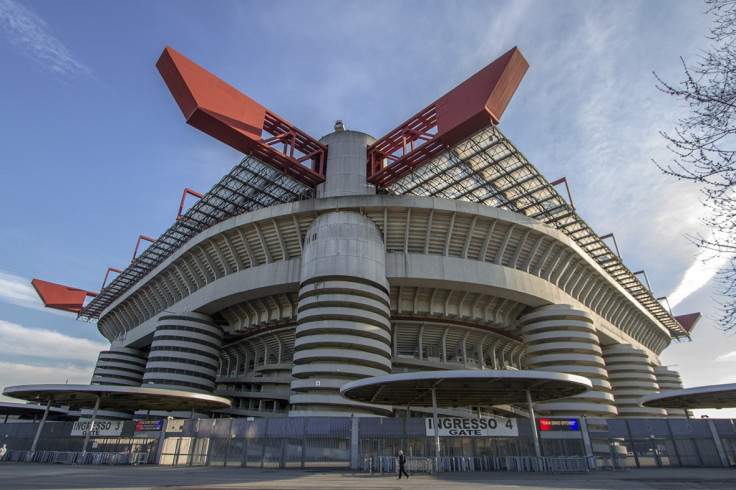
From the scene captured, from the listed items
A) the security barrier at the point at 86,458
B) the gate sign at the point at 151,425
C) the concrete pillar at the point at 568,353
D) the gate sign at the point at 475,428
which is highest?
the concrete pillar at the point at 568,353

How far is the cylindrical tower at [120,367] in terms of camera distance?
58062 mm

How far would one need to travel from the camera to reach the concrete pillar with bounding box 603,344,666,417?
51531mm

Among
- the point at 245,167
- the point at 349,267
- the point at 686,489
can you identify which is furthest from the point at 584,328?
the point at 245,167

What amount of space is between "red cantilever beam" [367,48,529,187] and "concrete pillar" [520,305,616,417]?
1848 centimetres

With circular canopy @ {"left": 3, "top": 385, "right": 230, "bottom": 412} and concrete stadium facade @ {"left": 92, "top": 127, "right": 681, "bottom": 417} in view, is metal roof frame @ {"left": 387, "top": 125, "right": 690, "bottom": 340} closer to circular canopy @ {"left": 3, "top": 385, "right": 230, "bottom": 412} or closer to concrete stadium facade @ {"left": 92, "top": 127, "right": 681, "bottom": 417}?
concrete stadium facade @ {"left": 92, "top": 127, "right": 681, "bottom": 417}

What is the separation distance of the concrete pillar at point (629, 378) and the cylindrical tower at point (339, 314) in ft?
119

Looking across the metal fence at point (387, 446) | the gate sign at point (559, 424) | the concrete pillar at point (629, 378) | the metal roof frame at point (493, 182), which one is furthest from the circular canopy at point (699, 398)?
the concrete pillar at point (629, 378)

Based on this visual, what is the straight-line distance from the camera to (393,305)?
128 feet

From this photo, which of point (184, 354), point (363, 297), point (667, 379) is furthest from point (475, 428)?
point (667, 379)

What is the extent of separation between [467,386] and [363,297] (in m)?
14.0

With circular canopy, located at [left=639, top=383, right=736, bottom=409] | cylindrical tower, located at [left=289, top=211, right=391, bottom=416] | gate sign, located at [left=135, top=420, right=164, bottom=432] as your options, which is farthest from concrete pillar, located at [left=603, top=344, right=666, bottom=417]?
gate sign, located at [left=135, top=420, right=164, bottom=432]

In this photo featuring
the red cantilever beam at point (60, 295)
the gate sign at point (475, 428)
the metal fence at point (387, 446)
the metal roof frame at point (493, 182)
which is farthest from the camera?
the red cantilever beam at point (60, 295)

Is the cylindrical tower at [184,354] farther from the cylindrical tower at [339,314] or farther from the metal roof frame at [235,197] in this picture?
the cylindrical tower at [339,314]

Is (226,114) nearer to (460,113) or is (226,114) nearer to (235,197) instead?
(235,197)
